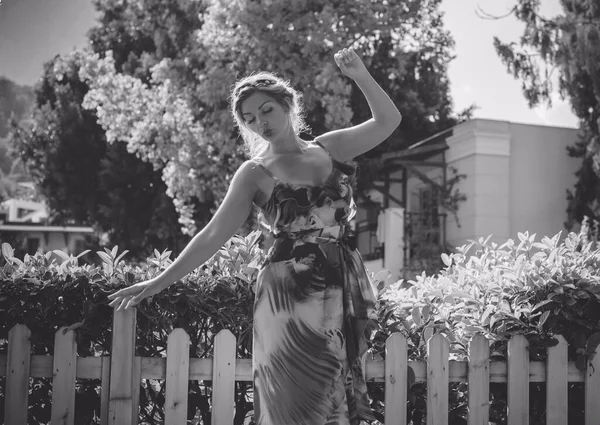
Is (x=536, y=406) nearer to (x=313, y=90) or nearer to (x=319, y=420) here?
(x=319, y=420)

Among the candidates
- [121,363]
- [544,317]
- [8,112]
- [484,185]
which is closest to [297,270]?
[121,363]

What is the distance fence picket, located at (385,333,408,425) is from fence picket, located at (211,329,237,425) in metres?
0.81

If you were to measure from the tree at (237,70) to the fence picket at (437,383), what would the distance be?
1164 cm

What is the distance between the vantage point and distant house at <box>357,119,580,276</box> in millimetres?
17531

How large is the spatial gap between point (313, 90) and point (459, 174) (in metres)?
4.73

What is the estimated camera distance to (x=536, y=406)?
164 inches

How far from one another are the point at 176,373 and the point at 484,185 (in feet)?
48.3

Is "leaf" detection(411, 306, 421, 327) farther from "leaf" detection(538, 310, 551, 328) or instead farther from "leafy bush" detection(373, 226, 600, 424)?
"leaf" detection(538, 310, 551, 328)

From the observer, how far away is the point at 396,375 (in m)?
3.84

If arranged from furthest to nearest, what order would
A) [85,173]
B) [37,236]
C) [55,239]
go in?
[37,236] → [55,239] → [85,173]

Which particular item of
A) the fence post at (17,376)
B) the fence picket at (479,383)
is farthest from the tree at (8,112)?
the fence picket at (479,383)

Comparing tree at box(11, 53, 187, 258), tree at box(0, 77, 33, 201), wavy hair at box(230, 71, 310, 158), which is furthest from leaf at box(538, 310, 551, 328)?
tree at box(0, 77, 33, 201)

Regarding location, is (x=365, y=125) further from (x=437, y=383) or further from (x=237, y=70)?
(x=237, y=70)

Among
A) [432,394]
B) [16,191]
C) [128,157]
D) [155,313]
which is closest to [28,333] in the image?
[155,313]
